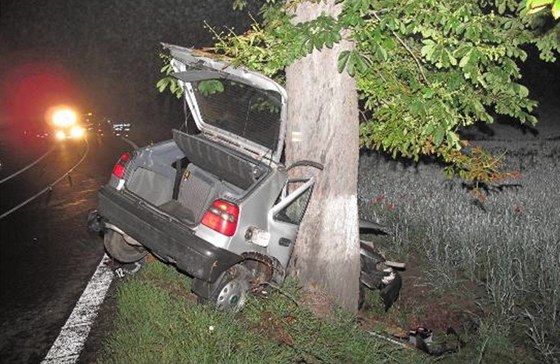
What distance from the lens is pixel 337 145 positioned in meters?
4.81

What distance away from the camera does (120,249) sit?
559 centimetres

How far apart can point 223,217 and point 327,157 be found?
122 cm

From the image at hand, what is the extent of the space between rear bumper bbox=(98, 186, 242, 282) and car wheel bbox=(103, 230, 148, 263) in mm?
444

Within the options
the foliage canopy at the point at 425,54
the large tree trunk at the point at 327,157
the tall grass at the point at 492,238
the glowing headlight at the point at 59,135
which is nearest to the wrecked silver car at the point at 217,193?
the large tree trunk at the point at 327,157

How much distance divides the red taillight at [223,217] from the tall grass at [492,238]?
2.81 meters

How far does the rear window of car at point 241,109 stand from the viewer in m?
5.32

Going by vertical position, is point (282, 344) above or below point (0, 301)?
above

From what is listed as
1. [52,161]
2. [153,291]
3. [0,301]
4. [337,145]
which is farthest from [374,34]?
[52,161]

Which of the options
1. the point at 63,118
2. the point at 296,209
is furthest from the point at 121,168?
the point at 63,118

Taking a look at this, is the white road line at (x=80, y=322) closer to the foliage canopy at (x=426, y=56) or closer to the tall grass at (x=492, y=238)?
the foliage canopy at (x=426, y=56)

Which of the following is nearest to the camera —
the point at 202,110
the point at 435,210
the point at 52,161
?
the point at 202,110

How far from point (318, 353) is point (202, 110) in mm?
3199

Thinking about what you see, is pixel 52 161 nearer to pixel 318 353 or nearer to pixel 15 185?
pixel 15 185

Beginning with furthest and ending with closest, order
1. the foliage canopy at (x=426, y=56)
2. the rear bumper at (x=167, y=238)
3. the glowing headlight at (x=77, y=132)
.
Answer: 1. the glowing headlight at (x=77, y=132)
2. the rear bumper at (x=167, y=238)
3. the foliage canopy at (x=426, y=56)
